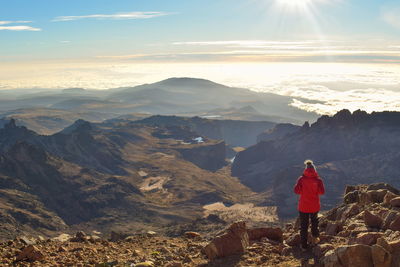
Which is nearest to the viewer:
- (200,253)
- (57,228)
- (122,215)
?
(200,253)

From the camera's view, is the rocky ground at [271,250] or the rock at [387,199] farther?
the rock at [387,199]

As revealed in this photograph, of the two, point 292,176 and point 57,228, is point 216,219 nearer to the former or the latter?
point 57,228

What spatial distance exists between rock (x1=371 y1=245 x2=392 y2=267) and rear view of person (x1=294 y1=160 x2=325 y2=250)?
15.6ft

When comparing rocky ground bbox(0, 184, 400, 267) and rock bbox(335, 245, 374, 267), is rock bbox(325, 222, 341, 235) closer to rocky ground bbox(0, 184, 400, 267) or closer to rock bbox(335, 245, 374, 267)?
rocky ground bbox(0, 184, 400, 267)

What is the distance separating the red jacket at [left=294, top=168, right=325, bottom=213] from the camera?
1806 centimetres

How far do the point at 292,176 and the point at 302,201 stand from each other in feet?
594

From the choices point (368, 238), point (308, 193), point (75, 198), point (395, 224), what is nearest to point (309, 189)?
point (308, 193)

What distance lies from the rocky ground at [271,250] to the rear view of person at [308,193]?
0.86m

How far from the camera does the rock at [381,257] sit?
13.2 meters

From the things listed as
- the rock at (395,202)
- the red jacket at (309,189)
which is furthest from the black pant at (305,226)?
the rock at (395,202)

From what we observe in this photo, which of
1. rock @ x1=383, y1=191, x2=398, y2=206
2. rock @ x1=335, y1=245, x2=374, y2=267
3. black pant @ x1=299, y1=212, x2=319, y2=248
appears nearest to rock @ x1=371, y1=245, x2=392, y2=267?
rock @ x1=335, y1=245, x2=374, y2=267

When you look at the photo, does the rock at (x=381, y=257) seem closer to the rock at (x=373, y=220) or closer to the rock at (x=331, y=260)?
the rock at (x=331, y=260)

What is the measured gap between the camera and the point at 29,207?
4865 inches

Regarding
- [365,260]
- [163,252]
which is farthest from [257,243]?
[365,260]
